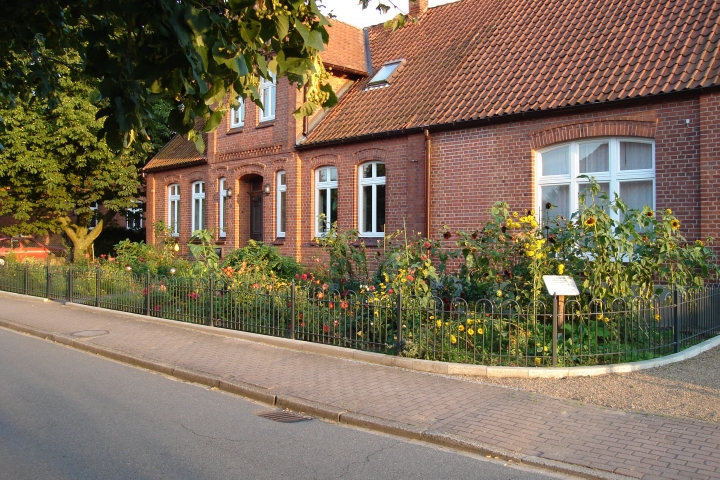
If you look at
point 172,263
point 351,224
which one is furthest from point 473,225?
point 172,263

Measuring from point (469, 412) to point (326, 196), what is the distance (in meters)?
11.9

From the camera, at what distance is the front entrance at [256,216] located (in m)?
20.6

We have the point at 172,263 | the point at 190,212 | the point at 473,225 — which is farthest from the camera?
the point at 190,212

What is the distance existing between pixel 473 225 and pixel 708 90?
5.20 meters

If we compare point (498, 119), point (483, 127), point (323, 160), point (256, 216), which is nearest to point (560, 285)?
point (498, 119)

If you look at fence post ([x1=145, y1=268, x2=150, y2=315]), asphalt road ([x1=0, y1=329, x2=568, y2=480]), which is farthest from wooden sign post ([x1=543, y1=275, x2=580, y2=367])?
fence post ([x1=145, y1=268, x2=150, y2=315])

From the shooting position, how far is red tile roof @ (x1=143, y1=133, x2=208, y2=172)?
22438 millimetres

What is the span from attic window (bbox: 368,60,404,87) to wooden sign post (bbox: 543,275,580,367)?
10514mm

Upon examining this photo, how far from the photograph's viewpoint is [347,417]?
6.57 metres

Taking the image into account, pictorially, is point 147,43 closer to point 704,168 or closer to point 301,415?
point 301,415

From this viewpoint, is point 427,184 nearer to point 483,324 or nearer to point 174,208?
point 483,324

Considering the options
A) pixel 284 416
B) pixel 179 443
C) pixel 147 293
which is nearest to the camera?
pixel 179 443

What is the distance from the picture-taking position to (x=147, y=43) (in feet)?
13.4

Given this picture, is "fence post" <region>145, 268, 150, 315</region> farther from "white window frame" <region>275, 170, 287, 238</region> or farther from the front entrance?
the front entrance
